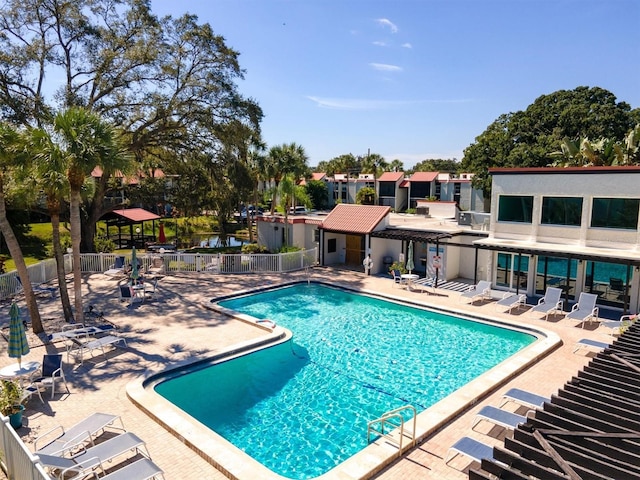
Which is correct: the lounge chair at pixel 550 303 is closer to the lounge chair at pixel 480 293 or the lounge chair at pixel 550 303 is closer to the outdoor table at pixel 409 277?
the lounge chair at pixel 480 293

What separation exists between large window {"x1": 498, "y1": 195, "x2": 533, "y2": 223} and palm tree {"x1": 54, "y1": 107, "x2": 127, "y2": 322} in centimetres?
1721

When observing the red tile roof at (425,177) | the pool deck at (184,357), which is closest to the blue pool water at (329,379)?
the pool deck at (184,357)

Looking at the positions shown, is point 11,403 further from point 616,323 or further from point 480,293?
point 616,323

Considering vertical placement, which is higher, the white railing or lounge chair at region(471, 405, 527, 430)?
the white railing

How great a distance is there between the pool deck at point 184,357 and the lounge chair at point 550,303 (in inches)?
19.2

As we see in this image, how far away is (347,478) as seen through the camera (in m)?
7.59

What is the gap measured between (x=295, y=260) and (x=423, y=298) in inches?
355

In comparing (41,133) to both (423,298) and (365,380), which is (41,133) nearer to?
(365,380)

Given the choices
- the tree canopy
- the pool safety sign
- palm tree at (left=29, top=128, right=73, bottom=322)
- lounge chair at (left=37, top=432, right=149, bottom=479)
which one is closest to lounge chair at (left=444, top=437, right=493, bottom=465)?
lounge chair at (left=37, top=432, right=149, bottom=479)

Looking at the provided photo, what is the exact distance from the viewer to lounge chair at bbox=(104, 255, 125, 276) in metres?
22.6

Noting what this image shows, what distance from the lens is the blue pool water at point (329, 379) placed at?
9665mm

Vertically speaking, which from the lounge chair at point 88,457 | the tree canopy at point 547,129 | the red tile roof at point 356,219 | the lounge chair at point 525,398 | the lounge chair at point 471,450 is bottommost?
the lounge chair at point 525,398

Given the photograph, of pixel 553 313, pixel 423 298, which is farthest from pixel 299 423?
pixel 553 313

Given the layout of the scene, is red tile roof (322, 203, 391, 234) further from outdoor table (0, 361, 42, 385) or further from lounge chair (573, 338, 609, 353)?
outdoor table (0, 361, 42, 385)
